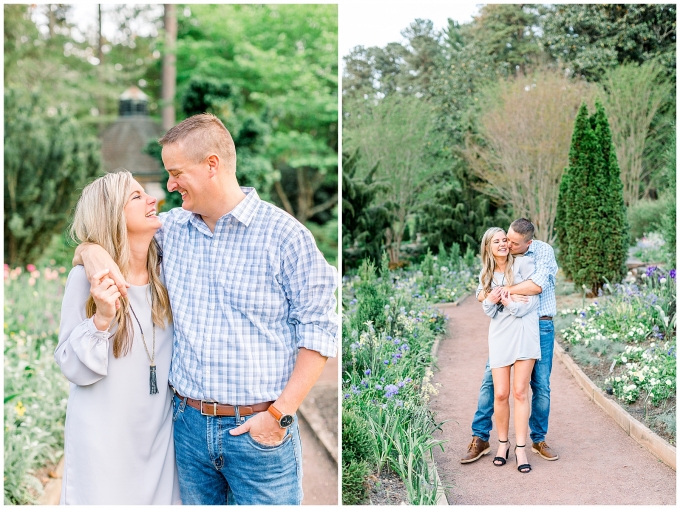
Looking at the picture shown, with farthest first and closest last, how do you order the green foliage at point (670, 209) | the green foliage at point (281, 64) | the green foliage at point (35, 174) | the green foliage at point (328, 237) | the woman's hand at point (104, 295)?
the green foliage at point (328, 237) → the green foliage at point (281, 64) → the green foliage at point (35, 174) → the green foliage at point (670, 209) → the woman's hand at point (104, 295)

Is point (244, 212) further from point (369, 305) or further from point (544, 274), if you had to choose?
point (544, 274)

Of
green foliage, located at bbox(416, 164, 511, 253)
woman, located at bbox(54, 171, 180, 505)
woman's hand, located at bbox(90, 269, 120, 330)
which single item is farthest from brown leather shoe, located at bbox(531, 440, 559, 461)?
woman's hand, located at bbox(90, 269, 120, 330)

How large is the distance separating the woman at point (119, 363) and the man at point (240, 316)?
3.7 inches

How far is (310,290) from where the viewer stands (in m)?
2.02

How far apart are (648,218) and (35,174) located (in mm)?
6752

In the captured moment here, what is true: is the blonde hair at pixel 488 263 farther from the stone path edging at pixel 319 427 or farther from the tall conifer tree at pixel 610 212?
the stone path edging at pixel 319 427

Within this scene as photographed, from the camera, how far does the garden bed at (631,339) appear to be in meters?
3.01

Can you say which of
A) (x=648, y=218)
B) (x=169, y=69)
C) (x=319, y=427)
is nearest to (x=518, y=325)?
(x=648, y=218)

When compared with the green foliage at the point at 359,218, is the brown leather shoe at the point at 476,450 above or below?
below

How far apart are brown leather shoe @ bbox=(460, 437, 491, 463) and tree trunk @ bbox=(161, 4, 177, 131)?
9.55 metres

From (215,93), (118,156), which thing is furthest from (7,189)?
(118,156)

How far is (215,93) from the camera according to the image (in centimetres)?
698

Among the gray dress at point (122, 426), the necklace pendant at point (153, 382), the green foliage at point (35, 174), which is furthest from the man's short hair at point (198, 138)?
the green foliage at point (35, 174)

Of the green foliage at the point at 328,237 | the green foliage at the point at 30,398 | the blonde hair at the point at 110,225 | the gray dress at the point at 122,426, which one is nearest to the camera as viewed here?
the blonde hair at the point at 110,225
